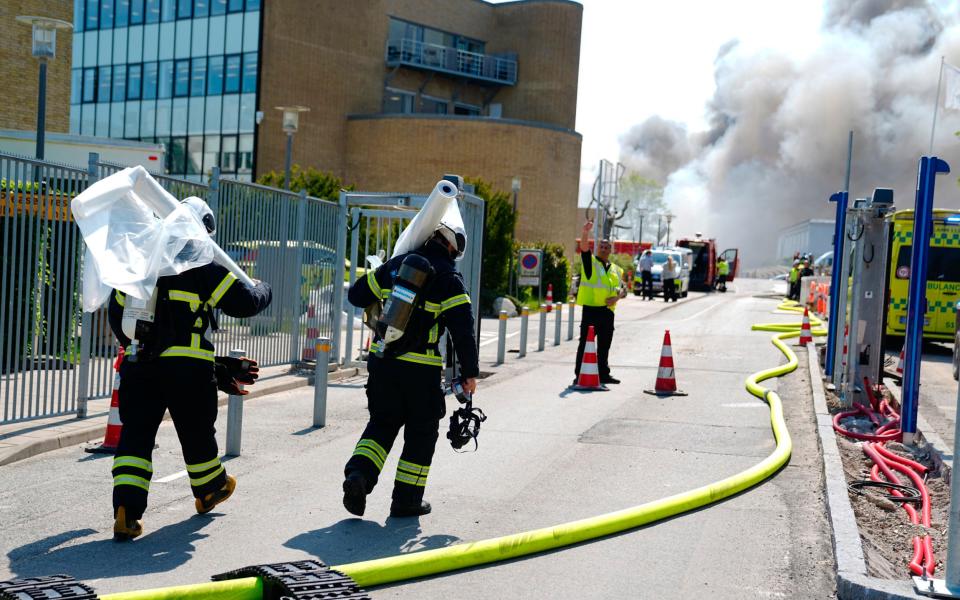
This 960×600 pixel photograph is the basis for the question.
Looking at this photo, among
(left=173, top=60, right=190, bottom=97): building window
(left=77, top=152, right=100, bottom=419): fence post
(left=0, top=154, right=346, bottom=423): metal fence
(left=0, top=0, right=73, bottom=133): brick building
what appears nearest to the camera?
(left=0, top=154, right=346, bottom=423): metal fence

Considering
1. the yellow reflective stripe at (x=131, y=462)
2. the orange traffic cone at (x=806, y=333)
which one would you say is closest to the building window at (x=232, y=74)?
the orange traffic cone at (x=806, y=333)

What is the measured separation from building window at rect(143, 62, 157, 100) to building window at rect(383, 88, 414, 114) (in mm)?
10061

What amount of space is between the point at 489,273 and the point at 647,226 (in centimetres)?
6289

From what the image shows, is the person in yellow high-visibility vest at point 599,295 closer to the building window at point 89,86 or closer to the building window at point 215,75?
the building window at point 215,75

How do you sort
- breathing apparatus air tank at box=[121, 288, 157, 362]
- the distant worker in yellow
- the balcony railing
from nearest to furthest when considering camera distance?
breathing apparatus air tank at box=[121, 288, 157, 362]
the balcony railing
the distant worker in yellow

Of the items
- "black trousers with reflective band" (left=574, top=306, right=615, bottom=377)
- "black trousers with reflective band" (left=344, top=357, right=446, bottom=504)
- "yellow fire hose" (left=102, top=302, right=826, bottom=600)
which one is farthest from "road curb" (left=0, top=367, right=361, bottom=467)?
"black trousers with reflective band" (left=574, top=306, right=615, bottom=377)

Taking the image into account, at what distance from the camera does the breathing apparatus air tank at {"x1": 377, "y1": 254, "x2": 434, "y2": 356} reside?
5.91 meters

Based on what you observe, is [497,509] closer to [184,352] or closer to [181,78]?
[184,352]

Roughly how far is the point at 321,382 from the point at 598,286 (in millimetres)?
4539

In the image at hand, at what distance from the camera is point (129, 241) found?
5621 mm

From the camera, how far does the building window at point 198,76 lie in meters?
42.5

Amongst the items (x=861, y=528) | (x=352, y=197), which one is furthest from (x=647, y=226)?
(x=861, y=528)

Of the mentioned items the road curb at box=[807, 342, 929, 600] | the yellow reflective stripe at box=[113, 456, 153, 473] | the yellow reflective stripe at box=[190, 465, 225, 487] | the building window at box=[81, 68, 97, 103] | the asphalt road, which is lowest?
the asphalt road

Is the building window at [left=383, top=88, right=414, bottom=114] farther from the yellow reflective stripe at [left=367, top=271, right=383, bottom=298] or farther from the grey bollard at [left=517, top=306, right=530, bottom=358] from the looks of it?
the yellow reflective stripe at [left=367, top=271, right=383, bottom=298]
